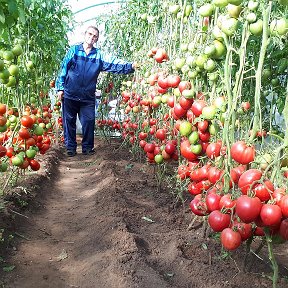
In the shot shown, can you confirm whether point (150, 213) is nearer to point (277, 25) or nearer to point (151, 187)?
point (151, 187)

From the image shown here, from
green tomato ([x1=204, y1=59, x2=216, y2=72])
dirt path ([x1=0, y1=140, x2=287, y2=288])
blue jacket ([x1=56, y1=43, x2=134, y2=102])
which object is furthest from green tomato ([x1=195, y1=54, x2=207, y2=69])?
blue jacket ([x1=56, y1=43, x2=134, y2=102])

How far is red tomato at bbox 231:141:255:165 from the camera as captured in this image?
5.34ft

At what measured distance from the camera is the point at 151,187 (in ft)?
12.9

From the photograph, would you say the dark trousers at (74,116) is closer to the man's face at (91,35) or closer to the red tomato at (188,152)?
the man's face at (91,35)

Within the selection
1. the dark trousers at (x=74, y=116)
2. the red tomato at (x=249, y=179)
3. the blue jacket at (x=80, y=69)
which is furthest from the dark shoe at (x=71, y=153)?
the red tomato at (x=249, y=179)

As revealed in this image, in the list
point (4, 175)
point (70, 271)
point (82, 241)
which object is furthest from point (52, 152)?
point (70, 271)

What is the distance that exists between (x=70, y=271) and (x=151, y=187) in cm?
173

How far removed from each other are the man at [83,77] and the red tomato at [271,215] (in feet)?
12.8

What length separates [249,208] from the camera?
145cm

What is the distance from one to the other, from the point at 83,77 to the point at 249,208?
4.41m

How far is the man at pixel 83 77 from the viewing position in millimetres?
5336

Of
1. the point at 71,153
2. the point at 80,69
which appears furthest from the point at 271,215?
the point at 71,153

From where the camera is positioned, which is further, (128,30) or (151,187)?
(128,30)

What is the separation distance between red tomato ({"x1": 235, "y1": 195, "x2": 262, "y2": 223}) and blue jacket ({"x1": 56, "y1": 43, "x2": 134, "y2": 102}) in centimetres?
405
